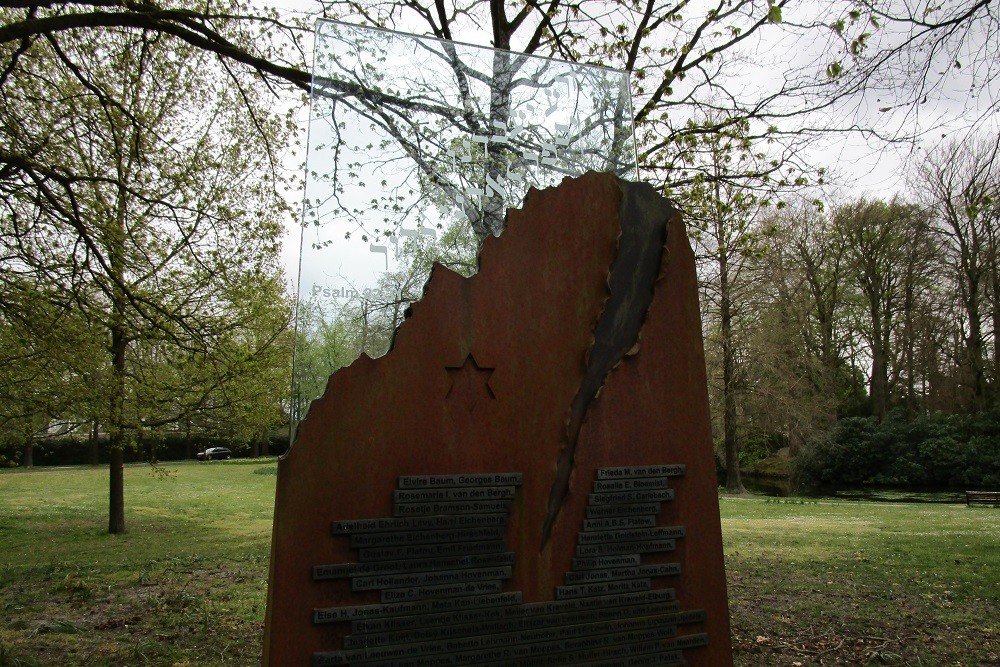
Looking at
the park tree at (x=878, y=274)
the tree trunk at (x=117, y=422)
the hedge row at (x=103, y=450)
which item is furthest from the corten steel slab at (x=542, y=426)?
the park tree at (x=878, y=274)

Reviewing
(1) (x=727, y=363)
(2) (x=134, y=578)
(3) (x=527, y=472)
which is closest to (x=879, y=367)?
(1) (x=727, y=363)

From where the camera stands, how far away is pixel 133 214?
9695 millimetres

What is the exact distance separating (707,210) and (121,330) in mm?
7887

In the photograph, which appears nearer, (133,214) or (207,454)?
(133,214)

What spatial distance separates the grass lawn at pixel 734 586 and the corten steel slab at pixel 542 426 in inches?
109

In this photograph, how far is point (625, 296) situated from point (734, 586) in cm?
561

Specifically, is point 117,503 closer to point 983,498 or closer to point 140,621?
point 140,621

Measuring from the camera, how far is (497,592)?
3527 mm

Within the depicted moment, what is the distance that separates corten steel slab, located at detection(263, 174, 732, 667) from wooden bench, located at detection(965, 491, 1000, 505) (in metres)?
17.1

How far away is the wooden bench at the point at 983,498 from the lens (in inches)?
677

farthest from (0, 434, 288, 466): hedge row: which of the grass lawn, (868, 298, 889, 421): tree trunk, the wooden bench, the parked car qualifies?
(868, 298, 889, 421): tree trunk

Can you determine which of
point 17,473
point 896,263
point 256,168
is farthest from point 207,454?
point 896,263

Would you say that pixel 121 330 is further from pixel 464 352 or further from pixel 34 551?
pixel 464 352

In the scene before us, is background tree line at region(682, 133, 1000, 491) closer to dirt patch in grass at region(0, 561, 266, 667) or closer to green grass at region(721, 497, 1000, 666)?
green grass at region(721, 497, 1000, 666)
